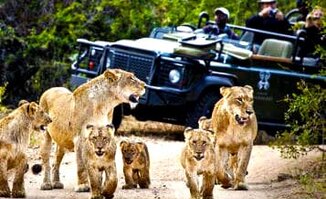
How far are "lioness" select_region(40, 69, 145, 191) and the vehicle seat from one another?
23.2 ft

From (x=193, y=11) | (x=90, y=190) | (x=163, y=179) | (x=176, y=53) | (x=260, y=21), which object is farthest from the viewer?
(x=193, y=11)

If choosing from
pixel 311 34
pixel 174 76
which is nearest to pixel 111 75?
pixel 174 76

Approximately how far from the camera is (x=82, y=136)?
13938 mm

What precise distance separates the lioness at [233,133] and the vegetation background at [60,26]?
8.95 m

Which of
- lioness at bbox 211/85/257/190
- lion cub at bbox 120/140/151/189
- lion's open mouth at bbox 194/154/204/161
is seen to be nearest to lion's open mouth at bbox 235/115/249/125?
lioness at bbox 211/85/257/190

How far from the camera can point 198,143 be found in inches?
520

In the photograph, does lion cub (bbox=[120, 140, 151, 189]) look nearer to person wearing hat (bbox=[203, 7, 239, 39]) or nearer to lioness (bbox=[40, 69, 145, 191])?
lioness (bbox=[40, 69, 145, 191])

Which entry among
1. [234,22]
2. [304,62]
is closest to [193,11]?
[234,22]

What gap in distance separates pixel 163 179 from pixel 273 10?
7.21 m

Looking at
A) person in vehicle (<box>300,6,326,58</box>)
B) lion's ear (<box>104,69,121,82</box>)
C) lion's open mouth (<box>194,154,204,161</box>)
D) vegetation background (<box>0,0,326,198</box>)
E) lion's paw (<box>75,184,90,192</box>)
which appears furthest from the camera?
vegetation background (<box>0,0,326,198</box>)

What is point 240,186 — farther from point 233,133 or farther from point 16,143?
point 16,143

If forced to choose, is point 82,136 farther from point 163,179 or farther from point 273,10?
point 273,10

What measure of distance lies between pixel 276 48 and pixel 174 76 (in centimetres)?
241

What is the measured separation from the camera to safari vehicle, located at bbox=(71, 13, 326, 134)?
20.0 metres
